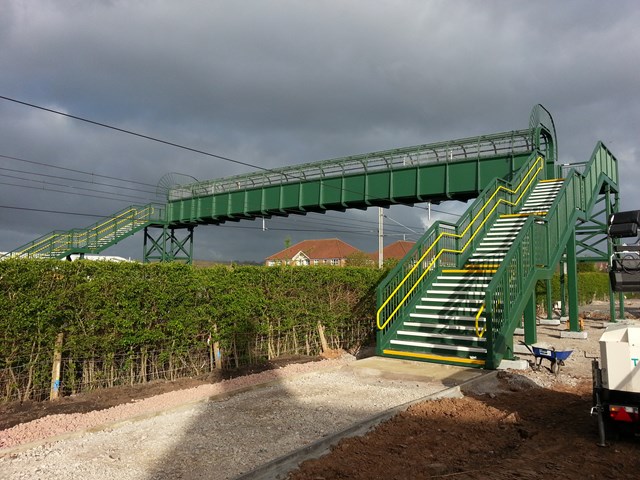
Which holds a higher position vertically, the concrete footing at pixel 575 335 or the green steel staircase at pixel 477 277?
the green steel staircase at pixel 477 277

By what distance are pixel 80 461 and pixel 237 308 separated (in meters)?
5.69

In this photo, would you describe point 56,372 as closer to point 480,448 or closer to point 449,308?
point 480,448

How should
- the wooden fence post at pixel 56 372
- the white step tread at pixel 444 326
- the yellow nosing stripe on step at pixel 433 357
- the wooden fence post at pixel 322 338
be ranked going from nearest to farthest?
the wooden fence post at pixel 56 372
the yellow nosing stripe on step at pixel 433 357
the white step tread at pixel 444 326
the wooden fence post at pixel 322 338

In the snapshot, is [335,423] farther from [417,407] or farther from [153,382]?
[153,382]

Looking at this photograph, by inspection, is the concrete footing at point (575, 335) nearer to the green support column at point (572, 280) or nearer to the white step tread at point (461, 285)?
the green support column at point (572, 280)

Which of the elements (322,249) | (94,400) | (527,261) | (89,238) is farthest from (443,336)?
(322,249)

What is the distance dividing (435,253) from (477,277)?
1.46 meters

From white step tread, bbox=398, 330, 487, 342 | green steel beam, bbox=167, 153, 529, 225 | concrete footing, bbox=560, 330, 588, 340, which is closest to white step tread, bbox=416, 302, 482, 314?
white step tread, bbox=398, 330, 487, 342

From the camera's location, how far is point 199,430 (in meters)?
6.10

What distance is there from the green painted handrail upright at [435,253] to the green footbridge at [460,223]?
0.13 feet

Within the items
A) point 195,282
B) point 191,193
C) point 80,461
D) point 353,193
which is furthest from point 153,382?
point 191,193

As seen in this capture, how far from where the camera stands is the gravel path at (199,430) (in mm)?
4932

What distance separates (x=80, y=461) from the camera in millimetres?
5090

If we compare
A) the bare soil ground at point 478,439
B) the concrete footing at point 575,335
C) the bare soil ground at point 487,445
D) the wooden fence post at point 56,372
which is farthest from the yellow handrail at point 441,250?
the wooden fence post at point 56,372
